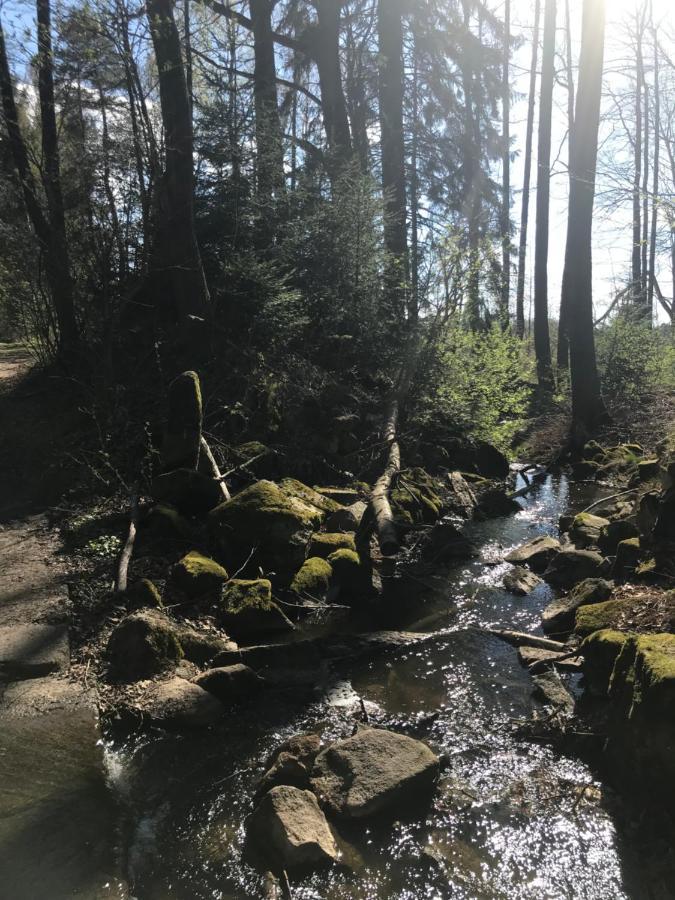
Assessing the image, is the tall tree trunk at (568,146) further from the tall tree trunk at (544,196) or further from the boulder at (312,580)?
the boulder at (312,580)

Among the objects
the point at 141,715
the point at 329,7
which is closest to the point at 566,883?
the point at 141,715

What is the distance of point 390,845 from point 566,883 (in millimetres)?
928

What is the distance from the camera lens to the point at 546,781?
378 centimetres

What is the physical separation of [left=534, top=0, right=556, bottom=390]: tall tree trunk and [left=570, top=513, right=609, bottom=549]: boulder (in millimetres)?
12892

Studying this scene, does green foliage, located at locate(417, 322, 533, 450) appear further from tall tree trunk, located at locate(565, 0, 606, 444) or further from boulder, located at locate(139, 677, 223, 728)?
boulder, located at locate(139, 677, 223, 728)

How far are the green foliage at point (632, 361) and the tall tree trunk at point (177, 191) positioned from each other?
11706mm

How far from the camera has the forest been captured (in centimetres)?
341

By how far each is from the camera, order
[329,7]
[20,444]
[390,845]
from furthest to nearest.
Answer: [329,7], [20,444], [390,845]

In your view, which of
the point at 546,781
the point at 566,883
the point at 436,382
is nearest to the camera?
the point at 566,883

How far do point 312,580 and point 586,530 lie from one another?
149 inches

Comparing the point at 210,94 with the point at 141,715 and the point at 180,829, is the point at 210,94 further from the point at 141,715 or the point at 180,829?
the point at 180,829

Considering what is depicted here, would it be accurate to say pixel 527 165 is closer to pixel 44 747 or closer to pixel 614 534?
pixel 614 534

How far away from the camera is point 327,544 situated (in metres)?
7.23

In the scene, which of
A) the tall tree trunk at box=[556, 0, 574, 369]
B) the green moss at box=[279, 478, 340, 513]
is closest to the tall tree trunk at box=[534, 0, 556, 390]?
the tall tree trunk at box=[556, 0, 574, 369]
